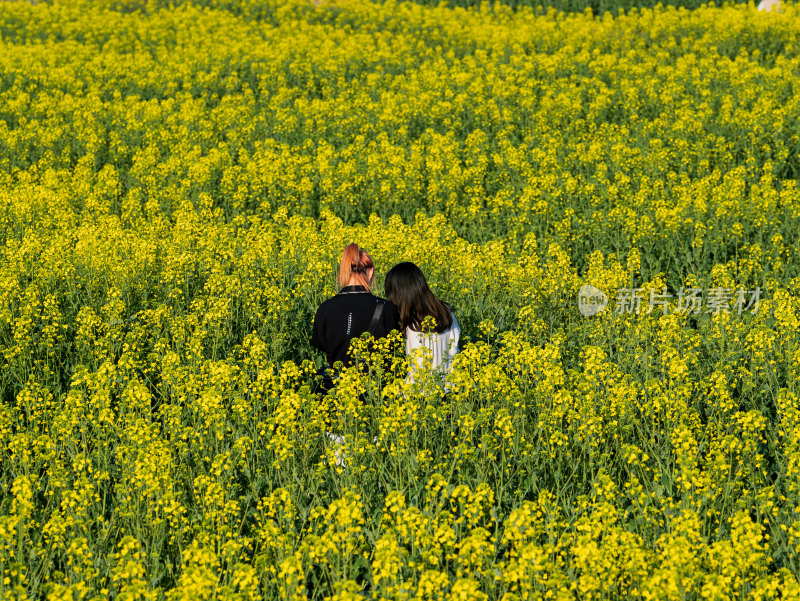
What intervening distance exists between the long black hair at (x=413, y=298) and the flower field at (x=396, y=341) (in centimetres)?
38

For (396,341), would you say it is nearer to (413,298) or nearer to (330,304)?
(413,298)

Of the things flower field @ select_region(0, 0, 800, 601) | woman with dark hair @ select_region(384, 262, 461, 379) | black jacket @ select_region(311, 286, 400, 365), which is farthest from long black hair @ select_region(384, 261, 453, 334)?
flower field @ select_region(0, 0, 800, 601)

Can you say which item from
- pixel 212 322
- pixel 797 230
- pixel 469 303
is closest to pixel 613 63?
pixel 797 230

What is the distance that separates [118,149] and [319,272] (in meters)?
8.53

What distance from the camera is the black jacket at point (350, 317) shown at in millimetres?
6871

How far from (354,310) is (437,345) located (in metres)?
0.72

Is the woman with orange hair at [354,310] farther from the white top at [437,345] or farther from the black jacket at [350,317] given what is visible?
the white top at [437,345]

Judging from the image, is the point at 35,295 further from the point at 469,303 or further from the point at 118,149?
the point at 118,149

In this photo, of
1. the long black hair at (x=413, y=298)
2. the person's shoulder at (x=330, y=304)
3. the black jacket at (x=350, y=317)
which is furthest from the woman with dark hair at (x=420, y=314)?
the person's shoulder at (x=330, y=304)

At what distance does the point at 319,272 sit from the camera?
963 cm

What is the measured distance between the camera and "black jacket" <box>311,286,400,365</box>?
687cm

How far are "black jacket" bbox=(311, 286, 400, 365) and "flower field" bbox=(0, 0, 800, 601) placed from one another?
262 mm

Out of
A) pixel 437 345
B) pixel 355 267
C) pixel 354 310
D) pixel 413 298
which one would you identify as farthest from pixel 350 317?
pixel 437 345

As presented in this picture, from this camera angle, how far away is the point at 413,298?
6.76 m
